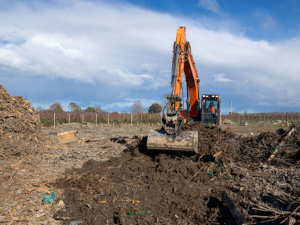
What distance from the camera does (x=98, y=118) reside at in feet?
110

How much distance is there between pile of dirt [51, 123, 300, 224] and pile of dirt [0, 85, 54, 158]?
2.56m

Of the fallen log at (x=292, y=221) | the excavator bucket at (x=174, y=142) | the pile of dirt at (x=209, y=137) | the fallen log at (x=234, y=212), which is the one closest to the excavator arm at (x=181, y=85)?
the excavator bucket at (x=174, y=142)

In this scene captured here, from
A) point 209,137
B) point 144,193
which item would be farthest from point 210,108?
point 144,193

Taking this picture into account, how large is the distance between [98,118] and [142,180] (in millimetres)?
28421

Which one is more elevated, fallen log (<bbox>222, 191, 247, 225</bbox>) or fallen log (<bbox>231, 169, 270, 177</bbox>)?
fallen log (<bbox>231, 169, 270, 177</bbox>)

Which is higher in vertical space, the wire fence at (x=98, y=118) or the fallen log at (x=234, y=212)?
the wire fence at (x=98, y=118)

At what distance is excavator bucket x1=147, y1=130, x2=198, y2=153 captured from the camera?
7086mm

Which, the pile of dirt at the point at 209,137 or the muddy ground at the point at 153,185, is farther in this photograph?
the pile of dirt at the point at 209,137

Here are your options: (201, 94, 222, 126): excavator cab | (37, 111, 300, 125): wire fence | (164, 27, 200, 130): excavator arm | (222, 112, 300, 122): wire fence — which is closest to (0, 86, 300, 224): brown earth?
(164, 27, 200, 130): excavator arm

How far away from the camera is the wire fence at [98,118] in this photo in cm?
3216

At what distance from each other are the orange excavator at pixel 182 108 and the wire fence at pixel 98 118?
70.4 ft

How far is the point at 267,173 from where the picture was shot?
253 inches

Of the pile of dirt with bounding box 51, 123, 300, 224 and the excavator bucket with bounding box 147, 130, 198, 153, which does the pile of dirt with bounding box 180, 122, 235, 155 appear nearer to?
the pile of dirt with bounding box 51, 123, 300, 224

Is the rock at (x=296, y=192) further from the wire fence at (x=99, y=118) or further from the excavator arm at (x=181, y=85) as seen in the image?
the wire fence at (x=99, y=118)
